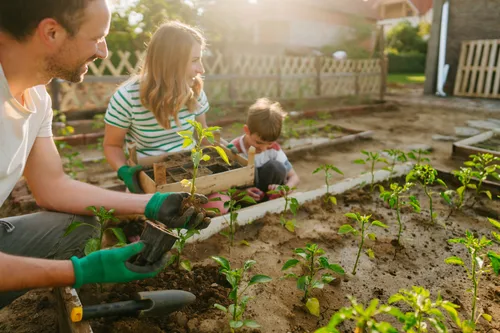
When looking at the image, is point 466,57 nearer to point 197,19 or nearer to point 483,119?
point 483,119

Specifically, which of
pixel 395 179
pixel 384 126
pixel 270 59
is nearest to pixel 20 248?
pixel 395 179

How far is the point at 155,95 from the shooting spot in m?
2.67

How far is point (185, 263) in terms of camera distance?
1.89 m

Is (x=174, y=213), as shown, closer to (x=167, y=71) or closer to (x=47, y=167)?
(x=47, y=167)

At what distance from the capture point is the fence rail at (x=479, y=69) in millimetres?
9797

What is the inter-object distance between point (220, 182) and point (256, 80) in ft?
20.2

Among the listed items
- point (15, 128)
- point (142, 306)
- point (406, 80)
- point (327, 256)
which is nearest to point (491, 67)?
point (406, 80)

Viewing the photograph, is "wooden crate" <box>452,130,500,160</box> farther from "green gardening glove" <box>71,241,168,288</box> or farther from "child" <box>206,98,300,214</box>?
"green gardening glove" <box>71,241,168,288</box>

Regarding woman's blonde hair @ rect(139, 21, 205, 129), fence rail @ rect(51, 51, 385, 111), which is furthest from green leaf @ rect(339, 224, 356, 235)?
fence rail @ rect(51, 51, 385, 111)

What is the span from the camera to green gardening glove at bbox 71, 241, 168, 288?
4.82 ft

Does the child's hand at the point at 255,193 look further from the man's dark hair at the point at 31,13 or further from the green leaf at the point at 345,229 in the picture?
the man's dark hair at the point at 31,13

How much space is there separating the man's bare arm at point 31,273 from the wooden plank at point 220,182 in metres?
0.96

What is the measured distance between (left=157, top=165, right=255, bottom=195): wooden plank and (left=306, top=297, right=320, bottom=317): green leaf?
1065 mm

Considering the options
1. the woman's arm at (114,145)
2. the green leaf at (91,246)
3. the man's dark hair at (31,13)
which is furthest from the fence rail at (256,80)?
the man's dark hair at (31,13)
